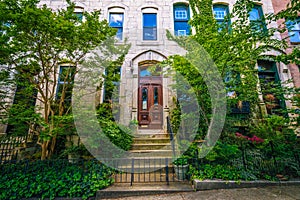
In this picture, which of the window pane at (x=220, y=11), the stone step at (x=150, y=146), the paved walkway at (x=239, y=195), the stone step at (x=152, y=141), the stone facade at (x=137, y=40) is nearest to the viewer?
the paved walkway at (x=239, y=195)

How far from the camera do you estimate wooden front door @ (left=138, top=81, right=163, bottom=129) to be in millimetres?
6699

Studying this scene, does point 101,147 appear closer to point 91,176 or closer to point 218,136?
point 91,176

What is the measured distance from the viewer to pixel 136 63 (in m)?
7.23

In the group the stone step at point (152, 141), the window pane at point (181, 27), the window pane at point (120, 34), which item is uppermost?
the window pane at point (181, 27)

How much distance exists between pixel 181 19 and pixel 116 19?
143 inches

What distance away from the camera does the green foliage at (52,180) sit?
2.93m

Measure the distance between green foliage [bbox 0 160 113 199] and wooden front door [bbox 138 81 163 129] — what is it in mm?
3416

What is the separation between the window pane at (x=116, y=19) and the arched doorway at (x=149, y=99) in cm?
266

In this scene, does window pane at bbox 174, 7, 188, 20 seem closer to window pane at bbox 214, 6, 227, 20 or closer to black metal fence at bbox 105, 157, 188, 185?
window pane at bbox 214, 6, 227, 20

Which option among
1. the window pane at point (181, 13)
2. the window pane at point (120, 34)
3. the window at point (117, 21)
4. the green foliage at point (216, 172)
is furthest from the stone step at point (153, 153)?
the window pane at point (181, 13)

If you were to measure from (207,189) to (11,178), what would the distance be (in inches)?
173

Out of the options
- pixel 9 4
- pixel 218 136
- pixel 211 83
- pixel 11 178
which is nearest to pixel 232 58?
pixel 211 83

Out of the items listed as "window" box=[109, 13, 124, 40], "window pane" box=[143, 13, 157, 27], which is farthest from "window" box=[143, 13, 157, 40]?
"window" box=[109, 13, 124, 40]

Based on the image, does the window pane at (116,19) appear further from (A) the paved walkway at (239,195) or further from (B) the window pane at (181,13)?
(A) the paved walkway at (239,195)
